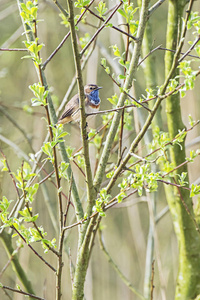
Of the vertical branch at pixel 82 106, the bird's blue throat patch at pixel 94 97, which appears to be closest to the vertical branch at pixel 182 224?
the vertical branch at pixel 82 106

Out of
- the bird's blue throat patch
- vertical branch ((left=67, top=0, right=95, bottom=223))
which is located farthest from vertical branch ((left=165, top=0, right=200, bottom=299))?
the bird's blue throat patch

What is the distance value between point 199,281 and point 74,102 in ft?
4.46

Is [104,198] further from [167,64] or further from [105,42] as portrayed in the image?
[105,42]

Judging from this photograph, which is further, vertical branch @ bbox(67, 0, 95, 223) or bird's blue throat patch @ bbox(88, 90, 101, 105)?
bird's blue throat patch @ bbox(88, 90, 101, 105)

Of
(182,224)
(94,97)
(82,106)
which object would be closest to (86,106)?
(94,97)

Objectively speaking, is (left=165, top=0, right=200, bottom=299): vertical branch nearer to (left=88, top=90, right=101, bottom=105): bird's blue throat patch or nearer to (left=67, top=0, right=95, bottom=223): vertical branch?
(left=67, top=0, right=95, bottom=223): vertical branch

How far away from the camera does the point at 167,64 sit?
79.7 inches

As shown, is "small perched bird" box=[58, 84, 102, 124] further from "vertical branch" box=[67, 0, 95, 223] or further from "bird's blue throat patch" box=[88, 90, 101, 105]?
"vertical branch" box=[67, 0, 95, 223]

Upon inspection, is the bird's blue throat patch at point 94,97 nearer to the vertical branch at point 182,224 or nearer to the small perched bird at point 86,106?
the small perched bird at point 86,106

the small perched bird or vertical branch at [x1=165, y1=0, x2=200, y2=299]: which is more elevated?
the small perched bird

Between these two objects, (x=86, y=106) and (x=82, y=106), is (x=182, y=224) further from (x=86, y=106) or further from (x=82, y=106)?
(x=86, y=106)

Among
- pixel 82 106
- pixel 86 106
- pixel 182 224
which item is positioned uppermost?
pixel 86 106

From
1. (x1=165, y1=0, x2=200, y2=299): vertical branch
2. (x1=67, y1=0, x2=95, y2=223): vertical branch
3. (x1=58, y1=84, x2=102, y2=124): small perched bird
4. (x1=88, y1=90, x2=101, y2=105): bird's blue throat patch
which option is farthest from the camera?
(x1=88, y1=90, x2=101, y2=105): bird's blue throat patch

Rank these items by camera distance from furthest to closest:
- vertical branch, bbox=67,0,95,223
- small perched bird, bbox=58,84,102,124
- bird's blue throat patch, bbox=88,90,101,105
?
bird's blue throat patch, bbox=88,90,101,105
small perched bird, bbox=58,84,102,124
vertical branch, bbox=67,0,95,223
